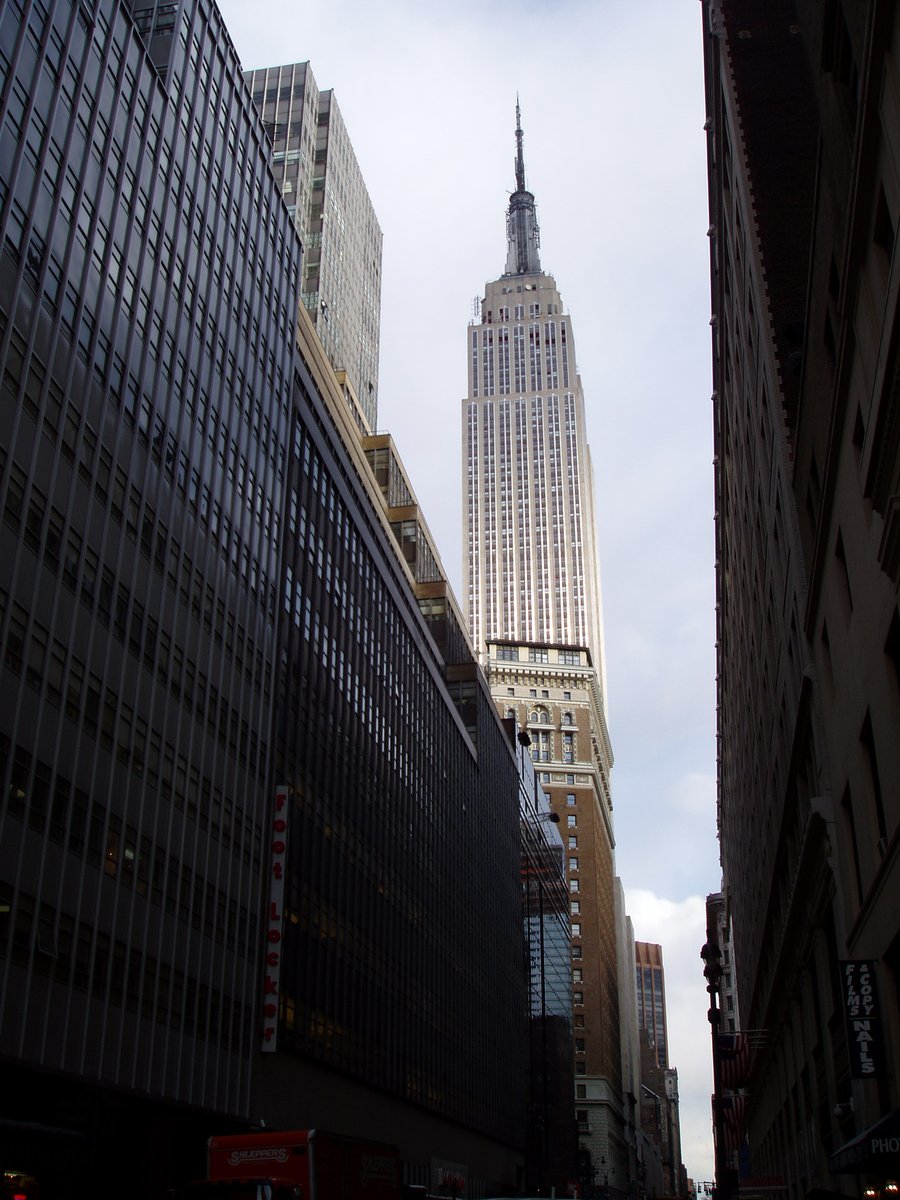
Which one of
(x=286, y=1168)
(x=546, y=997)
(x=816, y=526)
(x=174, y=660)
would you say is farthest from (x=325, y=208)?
(x=286, y=1168)

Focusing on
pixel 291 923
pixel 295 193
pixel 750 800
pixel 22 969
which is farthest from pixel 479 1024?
pixel 295 193

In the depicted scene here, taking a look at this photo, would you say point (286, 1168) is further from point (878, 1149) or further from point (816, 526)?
point (816, 526)

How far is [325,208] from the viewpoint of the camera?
127 metres

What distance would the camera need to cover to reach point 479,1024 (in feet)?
289

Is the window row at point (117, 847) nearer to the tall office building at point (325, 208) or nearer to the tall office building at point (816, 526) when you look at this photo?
the tall office building at point (816, 526)

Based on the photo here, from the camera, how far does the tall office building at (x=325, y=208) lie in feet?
400

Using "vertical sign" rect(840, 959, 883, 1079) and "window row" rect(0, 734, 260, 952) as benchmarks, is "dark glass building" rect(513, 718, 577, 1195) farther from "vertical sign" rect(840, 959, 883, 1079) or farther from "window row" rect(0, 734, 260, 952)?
"vertical sign" rect(840, 959, 883, 1079)

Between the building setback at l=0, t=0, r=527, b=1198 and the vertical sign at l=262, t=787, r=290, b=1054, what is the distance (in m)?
0.14

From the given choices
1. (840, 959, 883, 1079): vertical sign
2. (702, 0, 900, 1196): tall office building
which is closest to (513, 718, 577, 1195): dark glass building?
(702, 0, 900, 1196): tall office building

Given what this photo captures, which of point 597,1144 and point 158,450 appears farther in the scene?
point 597,1144

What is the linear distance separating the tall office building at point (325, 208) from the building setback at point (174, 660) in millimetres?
55603

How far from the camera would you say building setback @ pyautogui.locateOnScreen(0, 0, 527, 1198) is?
3372 centimetres

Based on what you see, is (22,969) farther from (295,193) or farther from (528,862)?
(295,193)

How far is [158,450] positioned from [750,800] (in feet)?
137
